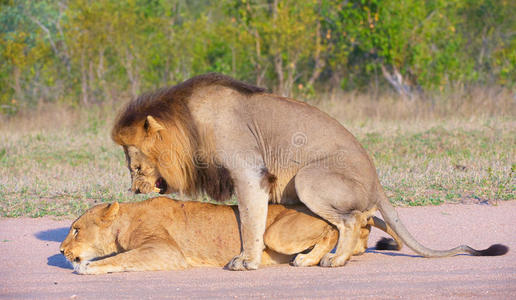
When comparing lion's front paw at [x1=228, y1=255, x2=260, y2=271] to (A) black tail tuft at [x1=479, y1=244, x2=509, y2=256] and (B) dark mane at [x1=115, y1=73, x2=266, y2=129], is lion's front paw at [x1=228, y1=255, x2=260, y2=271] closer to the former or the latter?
(B) dark mane at [x1=115, y1=73, x2=266, y2=129]

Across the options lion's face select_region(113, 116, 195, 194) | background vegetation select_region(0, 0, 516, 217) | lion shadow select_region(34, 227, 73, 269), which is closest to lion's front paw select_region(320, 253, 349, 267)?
lion's face select_region(113, 116, 195, 194)

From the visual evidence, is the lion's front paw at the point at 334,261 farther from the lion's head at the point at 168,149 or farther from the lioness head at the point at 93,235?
the lioness head at the point at 93,235

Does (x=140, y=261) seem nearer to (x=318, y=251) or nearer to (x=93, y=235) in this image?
(x=93, y=235)

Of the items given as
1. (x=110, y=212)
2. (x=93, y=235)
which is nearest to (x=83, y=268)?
(x=93, y=235)

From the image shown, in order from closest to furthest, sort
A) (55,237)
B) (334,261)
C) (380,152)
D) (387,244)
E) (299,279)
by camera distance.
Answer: (299,279) → (334,261) → (387,244) → (55,237) → (380,152)

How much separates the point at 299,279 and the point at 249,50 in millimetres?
15288

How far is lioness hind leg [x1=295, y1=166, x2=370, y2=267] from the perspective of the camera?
566 cm

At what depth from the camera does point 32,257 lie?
6285mm

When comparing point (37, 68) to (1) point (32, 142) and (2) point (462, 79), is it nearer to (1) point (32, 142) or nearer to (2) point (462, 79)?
(1) point (32, 142)

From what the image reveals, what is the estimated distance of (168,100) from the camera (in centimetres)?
603

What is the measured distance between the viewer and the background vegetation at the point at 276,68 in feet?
43.3

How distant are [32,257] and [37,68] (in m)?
15.2

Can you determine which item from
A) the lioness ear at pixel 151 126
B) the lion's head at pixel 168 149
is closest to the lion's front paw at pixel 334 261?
the lion's head at pixel 168 149

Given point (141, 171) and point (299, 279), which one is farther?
point (141, 171)
